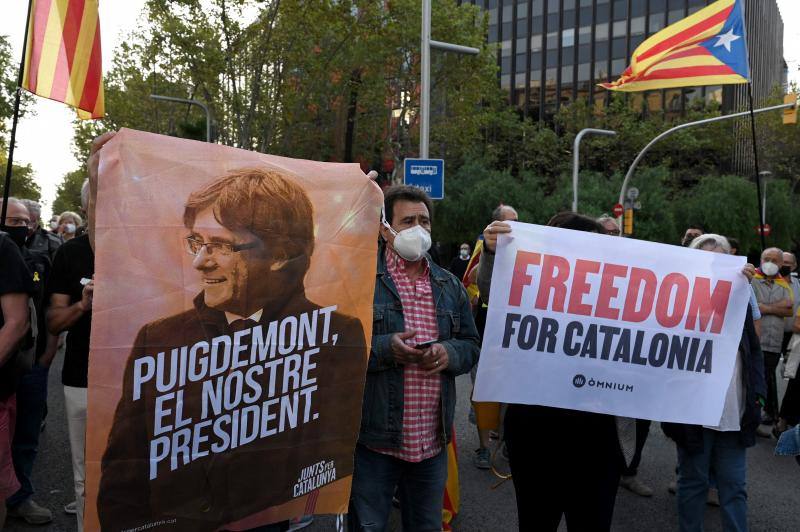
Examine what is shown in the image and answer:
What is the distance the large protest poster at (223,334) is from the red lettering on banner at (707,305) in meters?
1.63

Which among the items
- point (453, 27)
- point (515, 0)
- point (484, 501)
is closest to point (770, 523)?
point (484, 501)

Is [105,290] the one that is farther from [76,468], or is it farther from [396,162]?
[396,162]

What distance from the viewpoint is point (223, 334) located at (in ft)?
6.75

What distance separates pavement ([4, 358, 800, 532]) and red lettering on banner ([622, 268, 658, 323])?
1.64 m

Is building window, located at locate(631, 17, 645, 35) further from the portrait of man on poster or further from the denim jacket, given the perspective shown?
the portrait of man on poster

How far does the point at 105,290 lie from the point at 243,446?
64 cm

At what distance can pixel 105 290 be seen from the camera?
187 cm

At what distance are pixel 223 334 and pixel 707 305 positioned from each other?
7.31 feet

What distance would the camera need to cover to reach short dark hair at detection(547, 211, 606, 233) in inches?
122

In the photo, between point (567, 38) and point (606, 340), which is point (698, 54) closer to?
point (606, 340)

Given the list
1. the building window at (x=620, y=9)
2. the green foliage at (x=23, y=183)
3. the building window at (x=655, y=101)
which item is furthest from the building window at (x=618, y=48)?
the green foliage at (x=23, y=183)

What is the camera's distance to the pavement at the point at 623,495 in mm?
4305

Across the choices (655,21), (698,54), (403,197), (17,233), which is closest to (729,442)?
(403,197)

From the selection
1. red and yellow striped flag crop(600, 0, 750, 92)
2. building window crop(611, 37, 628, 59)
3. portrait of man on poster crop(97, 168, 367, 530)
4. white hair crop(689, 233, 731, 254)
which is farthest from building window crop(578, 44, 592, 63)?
portrait of man on poster crop(97, 168, 367, 530)
